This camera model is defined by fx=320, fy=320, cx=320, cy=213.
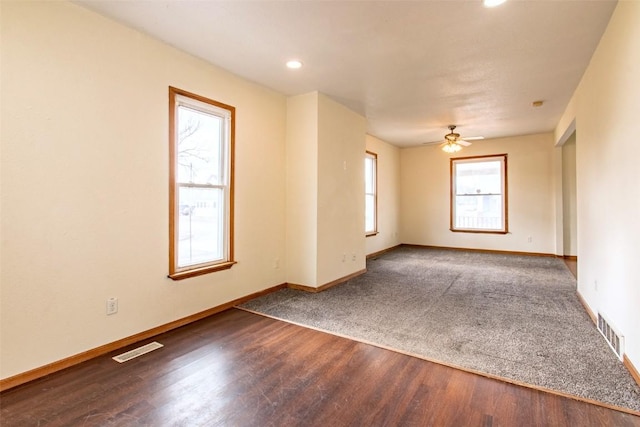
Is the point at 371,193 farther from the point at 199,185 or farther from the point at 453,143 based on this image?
the point at 199,185

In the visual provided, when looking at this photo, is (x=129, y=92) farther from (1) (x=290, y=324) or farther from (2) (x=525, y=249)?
(2) (x=525, y=249)

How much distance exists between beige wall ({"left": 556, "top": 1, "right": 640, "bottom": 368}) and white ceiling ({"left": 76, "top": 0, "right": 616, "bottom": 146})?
303 millimetres

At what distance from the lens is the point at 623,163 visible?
2.37 meters

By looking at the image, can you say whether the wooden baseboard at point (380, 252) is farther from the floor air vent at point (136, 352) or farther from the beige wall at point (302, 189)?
the floor air vent at point (136, 352)

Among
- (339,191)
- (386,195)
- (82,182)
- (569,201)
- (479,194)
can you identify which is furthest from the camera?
(386,195)

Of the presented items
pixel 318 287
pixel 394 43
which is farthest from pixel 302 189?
pixel 394 43

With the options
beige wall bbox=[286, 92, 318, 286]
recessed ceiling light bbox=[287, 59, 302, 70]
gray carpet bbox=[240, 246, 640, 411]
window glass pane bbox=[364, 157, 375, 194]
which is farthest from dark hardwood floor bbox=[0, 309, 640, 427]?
window glass pane bbox=[364, 157, 375, 194]

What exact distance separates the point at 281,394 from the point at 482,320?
7.49 feet

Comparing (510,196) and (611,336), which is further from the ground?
(510,196)

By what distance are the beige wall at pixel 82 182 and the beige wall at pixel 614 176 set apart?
141 inches

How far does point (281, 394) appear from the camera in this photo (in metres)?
2.05

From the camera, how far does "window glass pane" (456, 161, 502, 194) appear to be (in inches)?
297

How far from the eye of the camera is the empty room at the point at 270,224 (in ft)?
6.84

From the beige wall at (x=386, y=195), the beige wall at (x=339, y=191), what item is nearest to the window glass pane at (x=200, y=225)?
the beige wall at (x=339, y=191)
